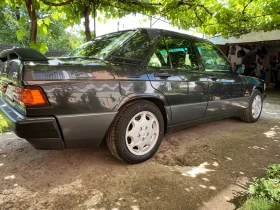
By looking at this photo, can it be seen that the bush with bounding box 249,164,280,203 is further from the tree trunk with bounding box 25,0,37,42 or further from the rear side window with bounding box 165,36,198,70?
the tree trunk with bounding box 25,0,37,42

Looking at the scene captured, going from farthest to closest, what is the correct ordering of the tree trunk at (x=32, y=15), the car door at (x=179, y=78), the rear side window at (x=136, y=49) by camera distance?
the tree trunk at (x=32, y=15) < the car door at (x=179, y=78) < the rear side window at (x=136, y=49)

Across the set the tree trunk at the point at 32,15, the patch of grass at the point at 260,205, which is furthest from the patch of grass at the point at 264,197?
the tree trunk at the point at 32,15

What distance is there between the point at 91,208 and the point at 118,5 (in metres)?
4.66

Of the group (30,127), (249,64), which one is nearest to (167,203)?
(30,127)

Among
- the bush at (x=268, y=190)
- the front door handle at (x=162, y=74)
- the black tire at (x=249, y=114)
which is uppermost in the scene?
the front door handle at (x=162, y=74)

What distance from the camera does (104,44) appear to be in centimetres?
277

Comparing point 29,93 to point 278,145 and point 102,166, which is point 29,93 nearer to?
point 102,166

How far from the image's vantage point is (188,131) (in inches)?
152

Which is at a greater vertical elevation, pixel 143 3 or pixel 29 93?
pixel 143 3

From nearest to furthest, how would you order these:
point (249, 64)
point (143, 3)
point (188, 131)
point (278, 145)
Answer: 1. point (278, 145)
2. point (188, 131)
3. point (143, 3)
4. point (249, 64)

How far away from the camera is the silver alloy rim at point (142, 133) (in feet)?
8.11

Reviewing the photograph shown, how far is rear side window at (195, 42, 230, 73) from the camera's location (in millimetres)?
3337

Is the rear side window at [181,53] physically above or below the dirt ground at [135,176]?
above

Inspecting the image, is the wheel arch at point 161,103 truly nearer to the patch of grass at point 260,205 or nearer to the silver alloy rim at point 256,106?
the patch of grass at point 260,205
